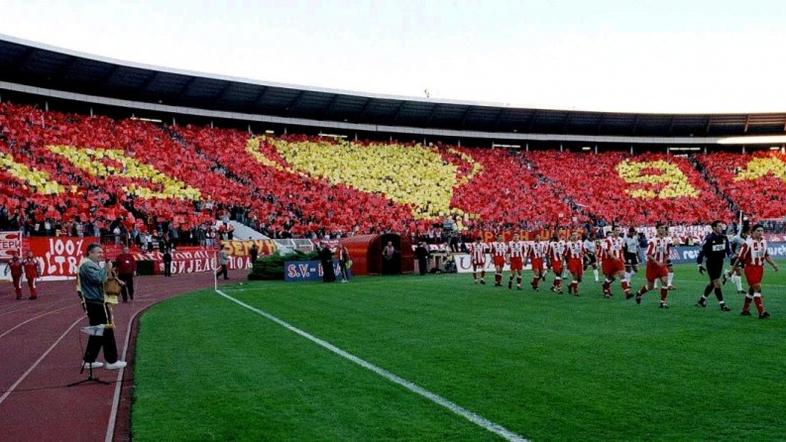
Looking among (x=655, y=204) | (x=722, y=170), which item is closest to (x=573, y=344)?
(x=655, y=204)

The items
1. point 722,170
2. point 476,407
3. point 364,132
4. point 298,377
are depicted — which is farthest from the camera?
point 722,170

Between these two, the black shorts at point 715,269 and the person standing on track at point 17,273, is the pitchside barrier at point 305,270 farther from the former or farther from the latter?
the black shorts at point 715,269

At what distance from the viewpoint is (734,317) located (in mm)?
14648

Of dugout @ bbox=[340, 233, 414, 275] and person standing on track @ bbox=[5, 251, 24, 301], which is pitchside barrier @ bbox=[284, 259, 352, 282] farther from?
person standing on track @ bbox=[5, 251, 24, 301]

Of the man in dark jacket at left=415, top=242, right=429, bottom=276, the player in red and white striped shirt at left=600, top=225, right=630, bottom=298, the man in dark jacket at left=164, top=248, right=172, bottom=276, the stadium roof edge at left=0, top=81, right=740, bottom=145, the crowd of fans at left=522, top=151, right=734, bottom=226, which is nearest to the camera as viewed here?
the player in red and white striped shirt at left=600, top=225, right=630, bottom=298

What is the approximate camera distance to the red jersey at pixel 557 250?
22.5 metres

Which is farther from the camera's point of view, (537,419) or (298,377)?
(298,377)

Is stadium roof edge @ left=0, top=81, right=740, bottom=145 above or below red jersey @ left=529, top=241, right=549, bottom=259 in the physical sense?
above

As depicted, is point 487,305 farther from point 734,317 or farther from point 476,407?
point 476,407

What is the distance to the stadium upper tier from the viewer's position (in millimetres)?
38281

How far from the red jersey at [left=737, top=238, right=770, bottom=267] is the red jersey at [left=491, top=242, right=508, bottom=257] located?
1233 cm

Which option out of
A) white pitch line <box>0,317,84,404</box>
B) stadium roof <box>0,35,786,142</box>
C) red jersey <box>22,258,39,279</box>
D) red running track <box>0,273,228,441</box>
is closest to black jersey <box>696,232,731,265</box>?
red running track <box>0,273,228,441</box>

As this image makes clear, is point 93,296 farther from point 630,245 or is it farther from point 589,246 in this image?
point 630,245

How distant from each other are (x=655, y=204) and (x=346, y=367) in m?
53.2
